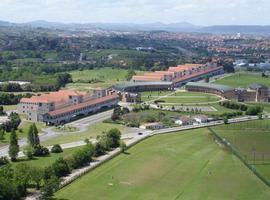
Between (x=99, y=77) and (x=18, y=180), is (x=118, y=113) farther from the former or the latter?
(x=99, y=77)

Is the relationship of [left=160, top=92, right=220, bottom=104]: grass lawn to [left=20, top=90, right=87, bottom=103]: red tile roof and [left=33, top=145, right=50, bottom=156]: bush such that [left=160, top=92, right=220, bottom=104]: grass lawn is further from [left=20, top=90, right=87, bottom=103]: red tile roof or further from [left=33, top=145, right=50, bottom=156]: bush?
[left=33, top=145, right=50, bottom=156]: bush

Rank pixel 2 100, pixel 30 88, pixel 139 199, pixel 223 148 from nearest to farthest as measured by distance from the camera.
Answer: pixel 139 199 → pixel 223 148 → pixel 2 100 → pixel 30 88

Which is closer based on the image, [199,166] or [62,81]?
[199,166]

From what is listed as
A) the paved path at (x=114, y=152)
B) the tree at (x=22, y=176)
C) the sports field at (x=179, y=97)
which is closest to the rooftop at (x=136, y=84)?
the sports field at (x=179, y=97)

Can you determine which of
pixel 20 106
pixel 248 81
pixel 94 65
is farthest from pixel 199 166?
pixel 94 65

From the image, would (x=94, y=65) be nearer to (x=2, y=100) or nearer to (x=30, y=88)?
(x=30, y=88)

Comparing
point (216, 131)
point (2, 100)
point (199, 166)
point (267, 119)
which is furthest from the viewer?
point (2, 100)
